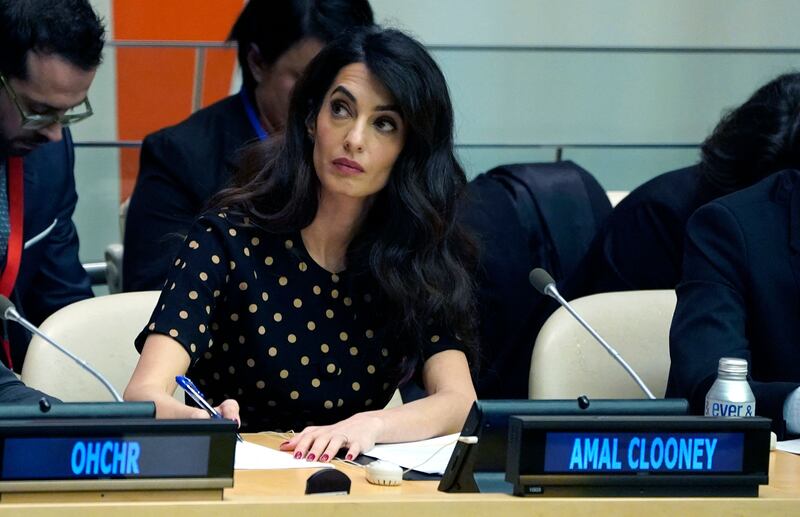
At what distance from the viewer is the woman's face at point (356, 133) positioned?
238 centimetres

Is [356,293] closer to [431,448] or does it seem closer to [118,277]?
[431,448]

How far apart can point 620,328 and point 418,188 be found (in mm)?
533

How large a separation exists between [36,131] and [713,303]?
1382mm

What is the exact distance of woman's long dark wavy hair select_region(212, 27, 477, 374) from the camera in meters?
2.43

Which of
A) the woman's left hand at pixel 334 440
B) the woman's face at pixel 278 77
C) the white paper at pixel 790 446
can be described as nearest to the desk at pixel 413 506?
the woman's left hand at pixel 334 440

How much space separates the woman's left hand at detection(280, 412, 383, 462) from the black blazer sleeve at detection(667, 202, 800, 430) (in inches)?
24.0

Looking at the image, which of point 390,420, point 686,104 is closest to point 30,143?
point 390,420

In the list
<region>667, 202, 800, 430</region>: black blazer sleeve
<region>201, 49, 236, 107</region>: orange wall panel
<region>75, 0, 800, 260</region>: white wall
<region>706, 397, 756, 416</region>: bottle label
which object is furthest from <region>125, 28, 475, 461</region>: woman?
<region>201, 49, 236, 107</region>: orange wall panel

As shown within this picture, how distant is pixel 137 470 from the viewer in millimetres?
1417

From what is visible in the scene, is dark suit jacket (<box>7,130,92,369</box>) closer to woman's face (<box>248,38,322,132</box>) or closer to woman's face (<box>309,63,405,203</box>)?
woman's face (<box>248,38,322,132</box>)

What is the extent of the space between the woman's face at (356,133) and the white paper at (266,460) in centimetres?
58

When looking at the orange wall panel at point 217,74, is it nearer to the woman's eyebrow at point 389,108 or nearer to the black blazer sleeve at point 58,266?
the black blazer sleeve at point 58,266

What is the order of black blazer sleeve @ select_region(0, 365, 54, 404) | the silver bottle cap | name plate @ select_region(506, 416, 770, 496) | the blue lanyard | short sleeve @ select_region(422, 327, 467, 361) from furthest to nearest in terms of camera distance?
the blue lanyard < short sleeve @ select_region(422, 327, 467, 361) < black blazer sleeve @ select_region(0, 365, 54, 404) < the silver bottle cap < name plate @ select_region(506, 416, 770, 496)

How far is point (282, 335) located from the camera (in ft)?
7.95
